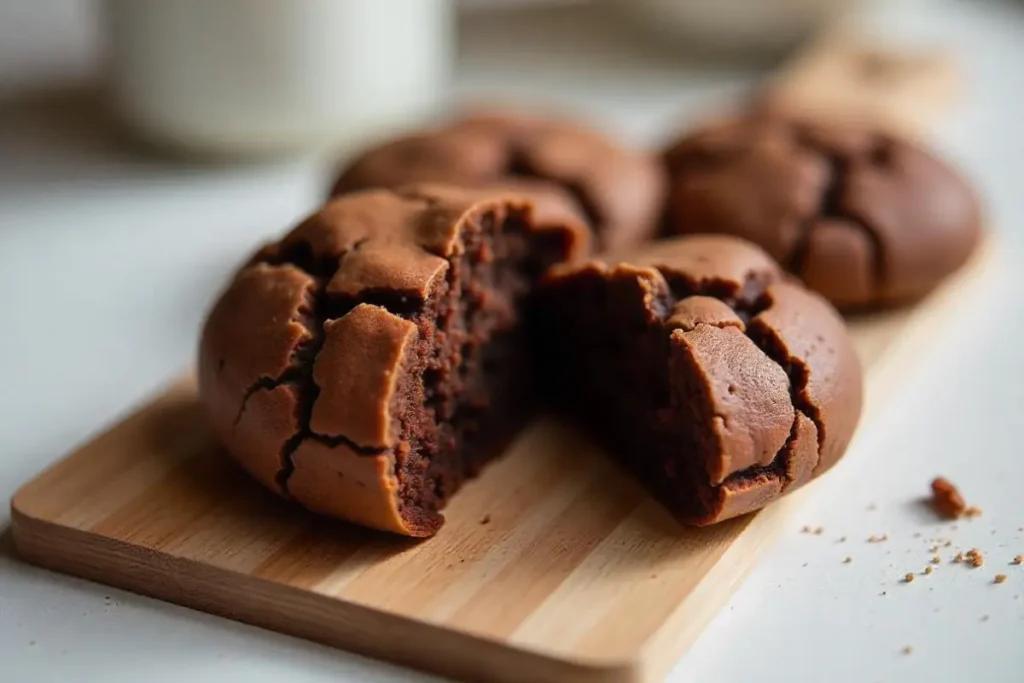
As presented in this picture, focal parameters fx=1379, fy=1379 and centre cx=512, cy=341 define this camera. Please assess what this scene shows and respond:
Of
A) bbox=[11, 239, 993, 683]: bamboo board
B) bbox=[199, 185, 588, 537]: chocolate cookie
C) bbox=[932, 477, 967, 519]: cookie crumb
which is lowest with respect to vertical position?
bbox=[11, 239, 993, 683]: bamboo board

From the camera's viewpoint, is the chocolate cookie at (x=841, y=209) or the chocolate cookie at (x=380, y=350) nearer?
the chocolate cookie at (x=380, y=350)

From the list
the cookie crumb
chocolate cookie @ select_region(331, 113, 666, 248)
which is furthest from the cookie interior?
the cookie crumb

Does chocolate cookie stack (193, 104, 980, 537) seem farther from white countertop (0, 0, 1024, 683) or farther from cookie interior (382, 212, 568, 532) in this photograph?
white countertop (0, 0, 1024, 683)

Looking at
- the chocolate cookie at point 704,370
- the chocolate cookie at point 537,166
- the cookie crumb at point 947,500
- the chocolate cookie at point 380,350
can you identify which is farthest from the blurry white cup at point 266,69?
the cookie crumb at point 947,500

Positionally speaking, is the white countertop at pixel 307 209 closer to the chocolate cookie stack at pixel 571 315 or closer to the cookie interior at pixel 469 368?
the chocolate cookie stack at pixel 571 315

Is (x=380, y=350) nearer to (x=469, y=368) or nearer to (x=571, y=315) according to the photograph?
(x=469, y=368)
